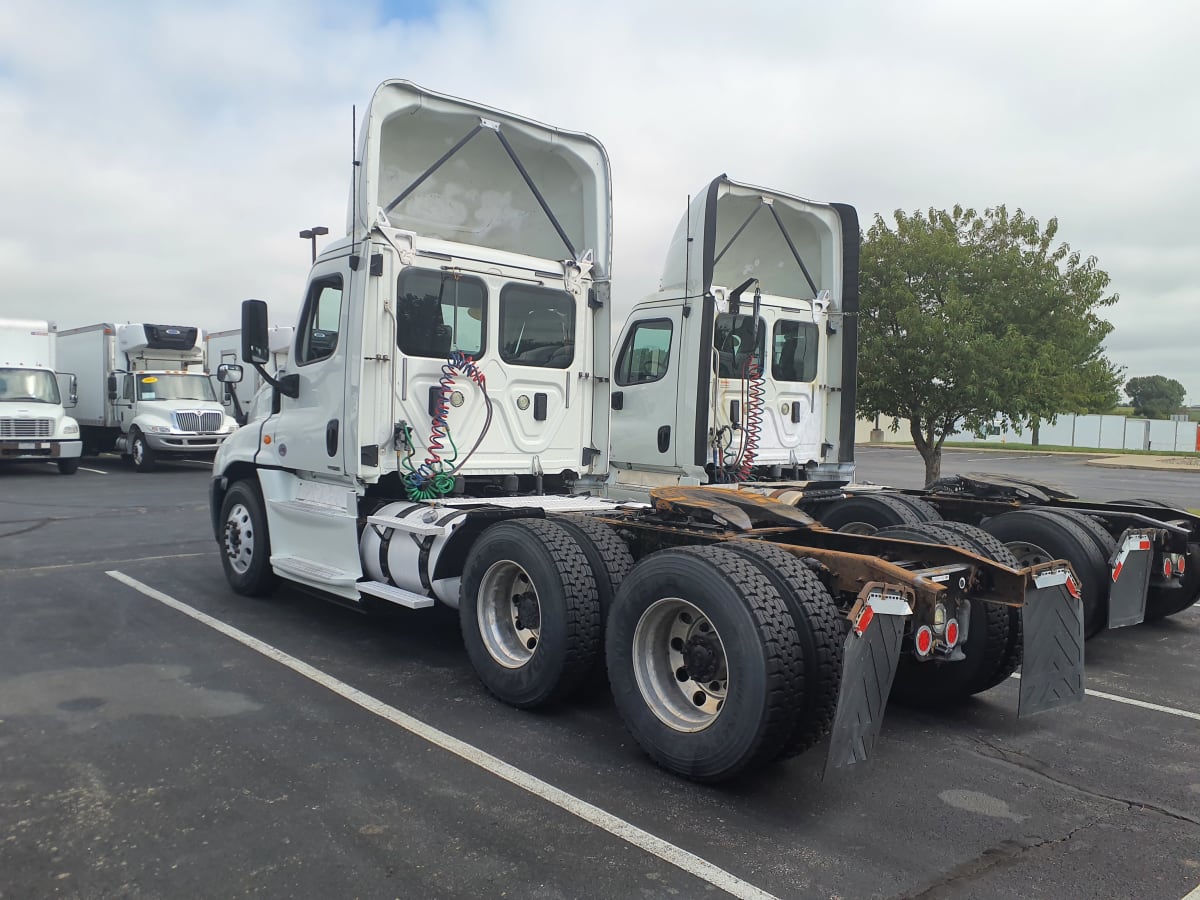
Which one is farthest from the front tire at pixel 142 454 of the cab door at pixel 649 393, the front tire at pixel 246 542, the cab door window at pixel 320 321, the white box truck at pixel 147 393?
the cab door window at pixel 320 321

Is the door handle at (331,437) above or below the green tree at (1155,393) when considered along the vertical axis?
below

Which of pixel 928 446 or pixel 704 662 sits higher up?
pixel 928 446

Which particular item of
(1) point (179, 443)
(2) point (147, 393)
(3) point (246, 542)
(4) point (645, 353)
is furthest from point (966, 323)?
(2) point (147, 393)

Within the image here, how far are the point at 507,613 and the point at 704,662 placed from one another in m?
1.52

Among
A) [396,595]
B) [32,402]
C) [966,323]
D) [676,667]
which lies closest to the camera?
[676,667]

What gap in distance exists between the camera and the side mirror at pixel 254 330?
650cm

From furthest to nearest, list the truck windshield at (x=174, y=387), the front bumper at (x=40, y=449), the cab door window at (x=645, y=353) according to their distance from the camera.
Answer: the truck windshield at (x=174, y=387) < the front bumper at (x=40, y=449) < the cab door window at (x=645, y=353)

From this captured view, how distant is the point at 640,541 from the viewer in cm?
507

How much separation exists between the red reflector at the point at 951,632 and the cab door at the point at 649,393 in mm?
4542

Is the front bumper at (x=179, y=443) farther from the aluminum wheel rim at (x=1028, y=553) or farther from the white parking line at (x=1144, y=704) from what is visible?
the white parking line at (x=1144, y=704)

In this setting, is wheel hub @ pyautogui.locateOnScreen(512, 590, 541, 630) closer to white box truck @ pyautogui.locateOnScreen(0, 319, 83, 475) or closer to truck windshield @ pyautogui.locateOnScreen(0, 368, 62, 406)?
white box truck @ pyautogui.locateOnScreen(0, 319, 83, 475)

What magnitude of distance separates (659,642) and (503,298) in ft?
11.0

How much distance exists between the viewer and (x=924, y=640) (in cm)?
395

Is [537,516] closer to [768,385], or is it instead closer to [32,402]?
[768,385]
